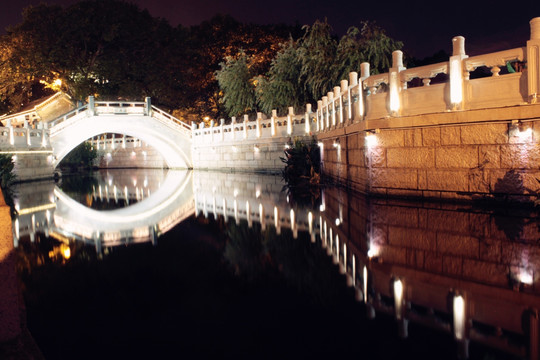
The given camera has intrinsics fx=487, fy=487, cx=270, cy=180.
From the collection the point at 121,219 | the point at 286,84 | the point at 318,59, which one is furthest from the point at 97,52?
the point at 121,219

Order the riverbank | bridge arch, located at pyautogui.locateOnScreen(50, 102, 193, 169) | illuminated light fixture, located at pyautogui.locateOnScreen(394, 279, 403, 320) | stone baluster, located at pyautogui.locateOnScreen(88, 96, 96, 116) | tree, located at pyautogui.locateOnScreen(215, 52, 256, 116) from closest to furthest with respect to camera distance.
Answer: the riverbank
illuminated light fixture, located at pyautogui.locateOnScreen(394, 279, 403, 320)
bridge arch, located at pyautogui.locateOnScreen(50, 102, 193, 169)
stone baluster, located at pyautogui.locateOnScreen(88, 96, 96, 116)
tree, located at pyautogui.locateOnScreen(215, 52, 256, 116)

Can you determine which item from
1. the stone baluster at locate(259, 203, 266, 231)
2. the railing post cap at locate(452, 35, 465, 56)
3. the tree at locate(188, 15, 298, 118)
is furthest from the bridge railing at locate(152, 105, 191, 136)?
the railing post cap at locate(452, 35, 465, 56)

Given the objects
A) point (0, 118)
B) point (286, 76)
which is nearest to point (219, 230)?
point (286, 76)

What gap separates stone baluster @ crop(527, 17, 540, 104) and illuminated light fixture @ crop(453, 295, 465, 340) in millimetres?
5006

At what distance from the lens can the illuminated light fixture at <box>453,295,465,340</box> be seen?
3.16 metres

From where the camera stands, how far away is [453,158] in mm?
8492

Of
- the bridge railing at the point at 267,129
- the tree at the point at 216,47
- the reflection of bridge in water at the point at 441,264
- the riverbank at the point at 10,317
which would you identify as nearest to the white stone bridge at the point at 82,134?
the bridge railing at the point at 267,129

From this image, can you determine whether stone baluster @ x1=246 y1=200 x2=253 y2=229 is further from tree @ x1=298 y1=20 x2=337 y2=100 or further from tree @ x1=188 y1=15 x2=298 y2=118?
tree @ x1=188 y1=15 x2=298 y2=118

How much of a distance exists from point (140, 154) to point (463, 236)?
35.4 metres

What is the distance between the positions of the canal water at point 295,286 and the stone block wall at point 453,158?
1.63 feet

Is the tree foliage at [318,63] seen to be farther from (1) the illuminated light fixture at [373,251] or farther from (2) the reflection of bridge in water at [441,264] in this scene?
(1) the illuminated light fixture at [373,251]

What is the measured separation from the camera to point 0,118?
3609cm

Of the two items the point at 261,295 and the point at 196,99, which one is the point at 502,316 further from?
the point at 196,99

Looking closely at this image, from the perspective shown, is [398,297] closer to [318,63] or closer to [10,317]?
[10,317]
